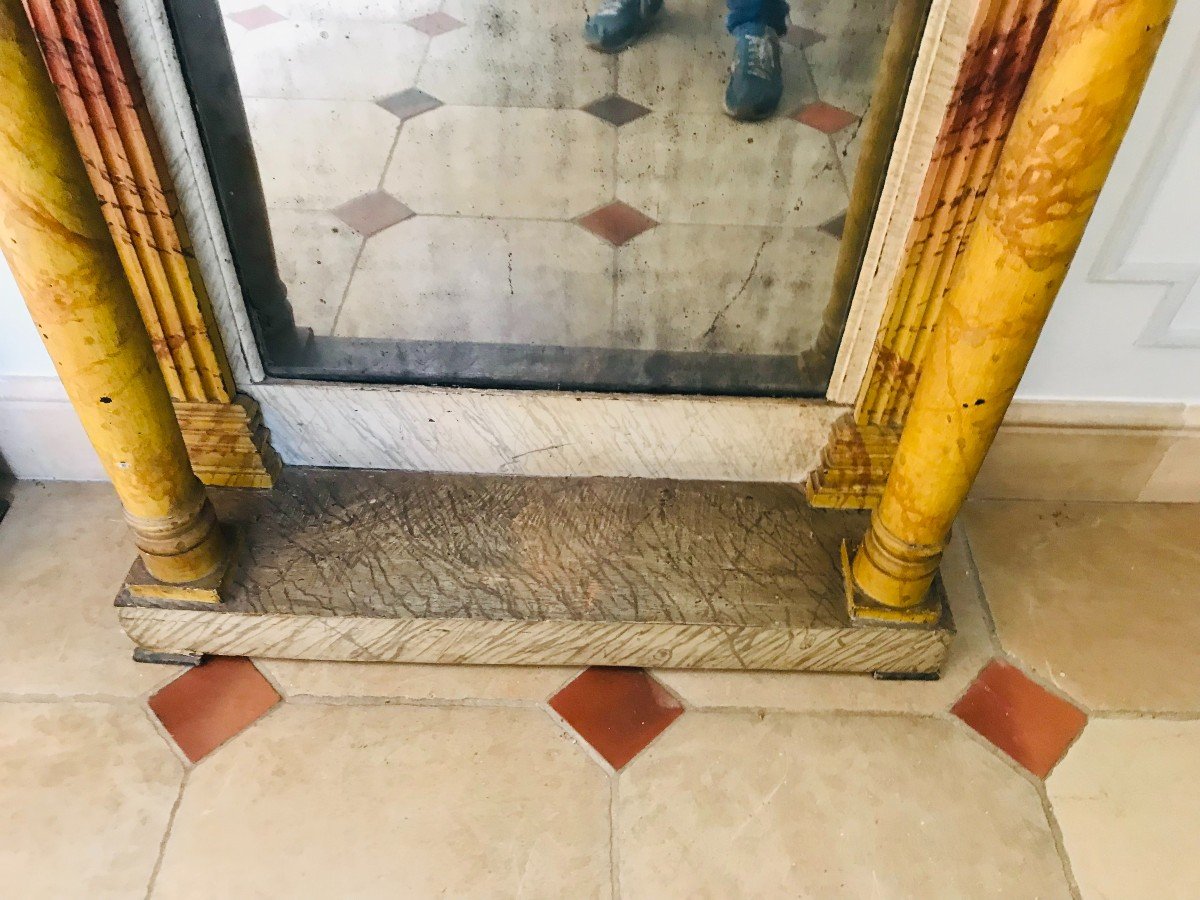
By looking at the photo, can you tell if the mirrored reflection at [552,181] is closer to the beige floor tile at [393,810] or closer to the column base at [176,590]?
the column base at [176,590]

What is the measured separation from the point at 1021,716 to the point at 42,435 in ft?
5.01

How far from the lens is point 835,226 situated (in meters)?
1.21

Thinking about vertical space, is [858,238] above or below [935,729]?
above

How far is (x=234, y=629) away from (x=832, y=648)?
0.81m

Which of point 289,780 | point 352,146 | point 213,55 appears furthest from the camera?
point 352,146

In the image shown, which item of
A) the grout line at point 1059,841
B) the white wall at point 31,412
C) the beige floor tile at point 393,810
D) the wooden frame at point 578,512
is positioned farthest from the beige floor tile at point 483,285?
the grout line at point 1059,841

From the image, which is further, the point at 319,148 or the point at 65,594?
the point at 65,594

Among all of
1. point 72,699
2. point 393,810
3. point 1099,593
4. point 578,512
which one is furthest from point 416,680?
→ point 1099,593

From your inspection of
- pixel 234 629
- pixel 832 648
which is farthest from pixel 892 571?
pixel 234 629

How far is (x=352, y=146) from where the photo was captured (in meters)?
1.24

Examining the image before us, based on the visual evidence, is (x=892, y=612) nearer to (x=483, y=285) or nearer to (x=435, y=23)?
(x=483, y=285)

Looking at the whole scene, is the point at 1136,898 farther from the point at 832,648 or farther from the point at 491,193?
the point at 491,193

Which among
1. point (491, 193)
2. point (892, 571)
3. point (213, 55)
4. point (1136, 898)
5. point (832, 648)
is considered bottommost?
point (1136, 898)

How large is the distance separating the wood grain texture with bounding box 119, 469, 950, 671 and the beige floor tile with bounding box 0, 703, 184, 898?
131 mm
